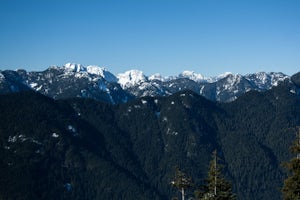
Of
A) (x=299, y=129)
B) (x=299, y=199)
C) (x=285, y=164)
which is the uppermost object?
(x=299, y=129)

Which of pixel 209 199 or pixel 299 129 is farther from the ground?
pixel 299 129

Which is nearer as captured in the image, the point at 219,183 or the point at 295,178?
the point at 295,178

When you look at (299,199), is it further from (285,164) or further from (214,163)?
(214,163)

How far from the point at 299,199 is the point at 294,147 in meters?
5.46

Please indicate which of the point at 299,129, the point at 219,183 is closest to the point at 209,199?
the point at 219,183

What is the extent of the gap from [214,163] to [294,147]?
30.5ft

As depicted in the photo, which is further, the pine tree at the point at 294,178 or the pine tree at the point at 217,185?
the pine tree at the point at 217,185

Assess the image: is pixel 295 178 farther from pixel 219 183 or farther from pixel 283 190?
pixel 219 183

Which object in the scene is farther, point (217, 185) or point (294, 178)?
point (217, 185)

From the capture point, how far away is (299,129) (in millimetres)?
51750

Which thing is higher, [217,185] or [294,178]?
[294,178]

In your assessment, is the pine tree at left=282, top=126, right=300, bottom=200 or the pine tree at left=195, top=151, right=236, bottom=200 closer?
the pine tree at left=282, top=126, right=300, bottom=200

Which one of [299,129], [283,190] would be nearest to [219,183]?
[283,190]

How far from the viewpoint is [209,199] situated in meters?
56.9
